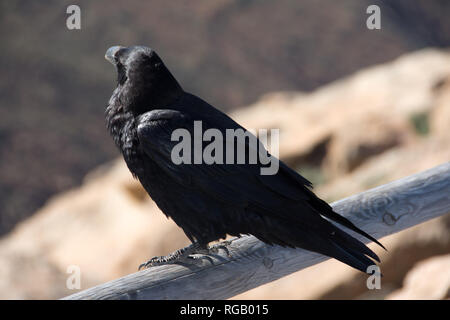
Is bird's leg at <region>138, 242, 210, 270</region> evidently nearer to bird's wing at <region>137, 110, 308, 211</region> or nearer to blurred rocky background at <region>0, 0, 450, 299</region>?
bird's wing at <region>137, 110, 308, 211</region>

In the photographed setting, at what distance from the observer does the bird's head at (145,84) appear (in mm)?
2752

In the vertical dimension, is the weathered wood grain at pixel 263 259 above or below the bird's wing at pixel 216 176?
below

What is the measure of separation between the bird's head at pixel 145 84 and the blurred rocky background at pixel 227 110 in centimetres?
200

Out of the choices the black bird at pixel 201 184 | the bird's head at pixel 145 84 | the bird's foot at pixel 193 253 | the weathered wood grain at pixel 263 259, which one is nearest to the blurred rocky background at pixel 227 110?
the weathered wood grain at pixel 263 259

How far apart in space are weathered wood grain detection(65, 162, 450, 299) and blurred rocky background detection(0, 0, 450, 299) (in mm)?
1029

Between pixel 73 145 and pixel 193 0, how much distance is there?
5002 mm

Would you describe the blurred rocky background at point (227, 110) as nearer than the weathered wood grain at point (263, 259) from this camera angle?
No

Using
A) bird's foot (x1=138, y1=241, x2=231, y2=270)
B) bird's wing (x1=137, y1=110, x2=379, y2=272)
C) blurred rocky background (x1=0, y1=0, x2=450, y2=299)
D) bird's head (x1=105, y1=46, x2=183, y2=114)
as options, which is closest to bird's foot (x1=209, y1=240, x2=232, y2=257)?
bird's foot (x1=138, y1=241, x2=231, y2=270)

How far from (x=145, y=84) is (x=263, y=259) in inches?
37.4

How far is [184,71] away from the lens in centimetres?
1512

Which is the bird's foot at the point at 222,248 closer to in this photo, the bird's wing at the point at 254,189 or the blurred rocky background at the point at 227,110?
the bird's wing at the point at 254,189
